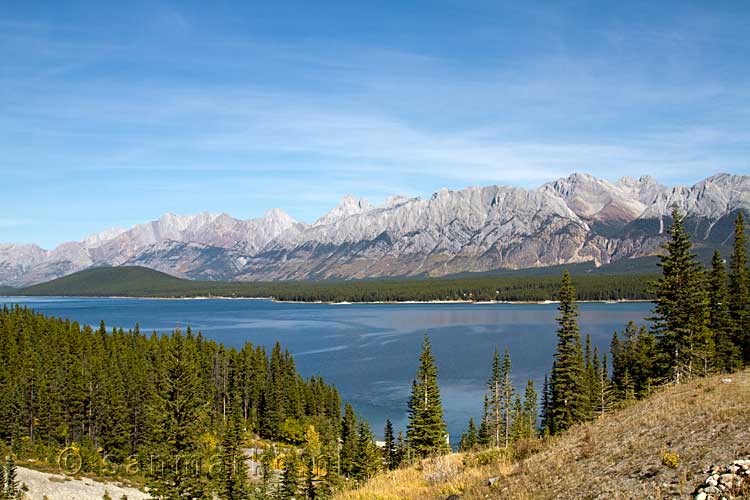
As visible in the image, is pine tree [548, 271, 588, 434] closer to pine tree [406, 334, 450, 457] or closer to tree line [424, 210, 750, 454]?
tree line [424, 210, 750, 454]

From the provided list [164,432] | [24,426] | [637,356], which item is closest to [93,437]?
[24,426]

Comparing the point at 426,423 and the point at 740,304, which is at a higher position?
the point at 740,304

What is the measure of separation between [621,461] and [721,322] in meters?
53.4

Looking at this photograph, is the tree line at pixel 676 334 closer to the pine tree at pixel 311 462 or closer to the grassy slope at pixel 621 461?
the pine tree at pixel 311 462

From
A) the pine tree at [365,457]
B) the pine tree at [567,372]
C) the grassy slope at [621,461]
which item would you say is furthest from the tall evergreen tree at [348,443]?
the grassy slope at [621,461]

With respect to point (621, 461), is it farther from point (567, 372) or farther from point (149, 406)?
point (149, 406)

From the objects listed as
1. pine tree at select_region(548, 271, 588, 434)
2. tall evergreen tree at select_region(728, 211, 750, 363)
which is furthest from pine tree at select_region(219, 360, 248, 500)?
tall evergreen tree at select_region(728, 211, 750, 363)

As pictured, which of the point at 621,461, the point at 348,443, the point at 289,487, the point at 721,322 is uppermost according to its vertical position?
the point at 621,461

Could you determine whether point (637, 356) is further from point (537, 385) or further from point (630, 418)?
point (630, 418)

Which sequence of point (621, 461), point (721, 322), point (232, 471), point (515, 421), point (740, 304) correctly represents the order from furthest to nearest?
point (515, 421) < point (740, 304) < point (721, 322) < point (232, 471) < point (621, 461)

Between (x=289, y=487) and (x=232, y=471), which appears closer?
(x=289, y=487)

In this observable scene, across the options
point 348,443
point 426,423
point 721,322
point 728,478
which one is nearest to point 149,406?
point 348,443

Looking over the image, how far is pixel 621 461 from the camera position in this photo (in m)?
16.4

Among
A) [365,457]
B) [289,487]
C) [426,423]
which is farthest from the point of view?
[365,457]
